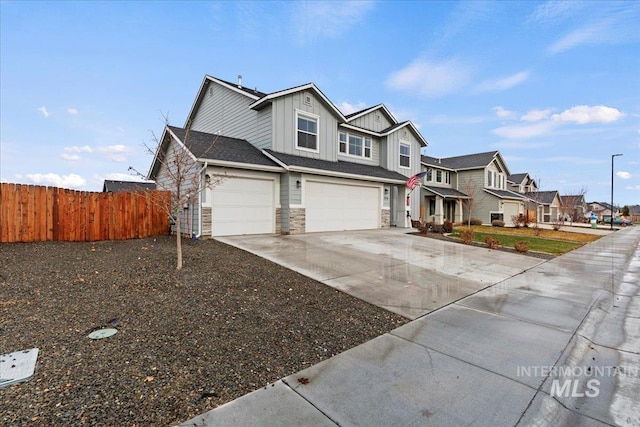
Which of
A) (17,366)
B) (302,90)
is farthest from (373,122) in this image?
(17,366)

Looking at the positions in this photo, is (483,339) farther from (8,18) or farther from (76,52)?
(76,52)

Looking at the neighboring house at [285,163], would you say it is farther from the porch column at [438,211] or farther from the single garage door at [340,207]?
the porch column at [438,211]

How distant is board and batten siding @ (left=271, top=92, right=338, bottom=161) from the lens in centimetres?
1339

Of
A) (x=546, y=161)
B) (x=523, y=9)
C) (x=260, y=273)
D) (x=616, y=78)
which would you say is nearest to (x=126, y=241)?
(x=260, y=273)

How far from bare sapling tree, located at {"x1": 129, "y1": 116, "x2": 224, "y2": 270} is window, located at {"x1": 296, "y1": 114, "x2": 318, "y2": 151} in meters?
4.48

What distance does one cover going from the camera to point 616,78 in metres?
12.1

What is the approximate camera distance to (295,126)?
14.0m

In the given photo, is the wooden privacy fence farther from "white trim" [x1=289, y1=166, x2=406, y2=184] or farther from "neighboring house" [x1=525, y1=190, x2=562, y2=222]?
"neighboring house" [x1=525, y1=190, x2=562, y2=222]

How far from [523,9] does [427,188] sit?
50.4 feet

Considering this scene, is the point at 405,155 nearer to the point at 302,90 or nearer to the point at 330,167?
the point at 330,167

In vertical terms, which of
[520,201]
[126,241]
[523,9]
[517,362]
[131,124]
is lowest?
[517,362]

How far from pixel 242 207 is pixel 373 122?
1155 cm

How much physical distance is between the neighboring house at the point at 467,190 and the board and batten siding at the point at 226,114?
16389 millimetres

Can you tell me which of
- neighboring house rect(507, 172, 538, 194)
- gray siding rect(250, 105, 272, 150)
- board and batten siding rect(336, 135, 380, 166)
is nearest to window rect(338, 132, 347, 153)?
board and batten siding rect(336, 135, 380, 166)
